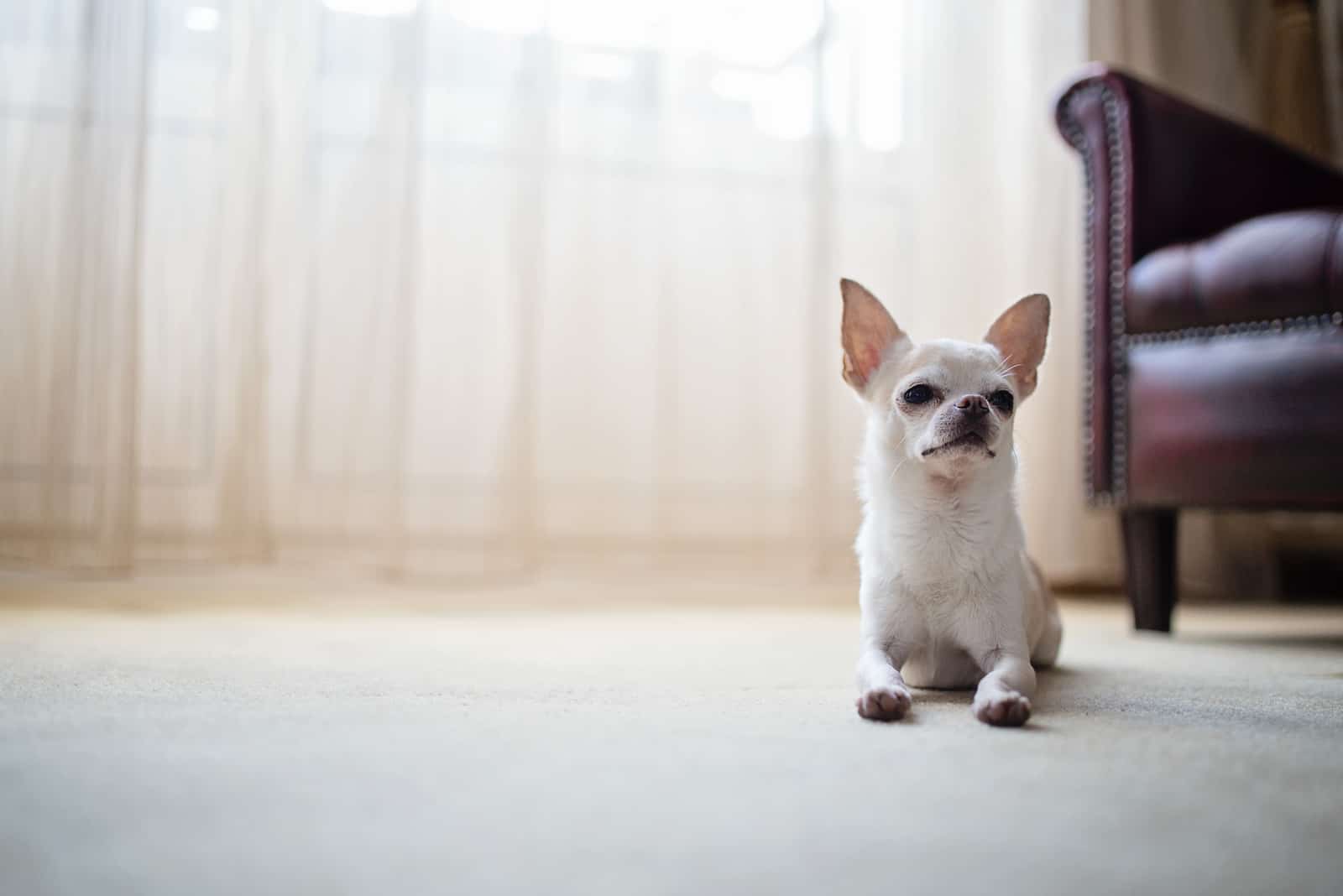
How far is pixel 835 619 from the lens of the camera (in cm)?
228

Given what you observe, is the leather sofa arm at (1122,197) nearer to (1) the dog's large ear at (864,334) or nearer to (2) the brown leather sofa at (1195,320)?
(2) the brown leather sofa at (1195,320)

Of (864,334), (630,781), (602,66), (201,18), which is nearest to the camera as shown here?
(630,781)

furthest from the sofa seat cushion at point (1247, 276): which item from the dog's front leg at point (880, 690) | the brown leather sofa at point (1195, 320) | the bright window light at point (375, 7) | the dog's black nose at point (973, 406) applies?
the bright window light at point (375, 7)

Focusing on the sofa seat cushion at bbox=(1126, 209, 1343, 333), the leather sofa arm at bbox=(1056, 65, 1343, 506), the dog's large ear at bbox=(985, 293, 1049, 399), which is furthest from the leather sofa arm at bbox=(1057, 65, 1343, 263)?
the dog's large ear at bbox=(985, 293, 1049, 399)

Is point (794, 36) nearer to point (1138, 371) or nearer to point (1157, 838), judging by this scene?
point (1138, 371)

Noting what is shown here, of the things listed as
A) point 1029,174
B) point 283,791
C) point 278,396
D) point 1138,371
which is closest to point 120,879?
point 283,791

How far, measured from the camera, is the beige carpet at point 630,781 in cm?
62

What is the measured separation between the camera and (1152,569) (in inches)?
83.7

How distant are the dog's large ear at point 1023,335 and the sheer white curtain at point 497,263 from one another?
5.23 feet

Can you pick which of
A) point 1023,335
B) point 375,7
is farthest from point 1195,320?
point 375,7

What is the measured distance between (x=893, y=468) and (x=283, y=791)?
802mm

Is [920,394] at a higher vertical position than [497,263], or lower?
lower

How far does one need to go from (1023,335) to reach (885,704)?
22.9 inches

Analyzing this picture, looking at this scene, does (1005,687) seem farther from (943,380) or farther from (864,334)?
(864,334)
